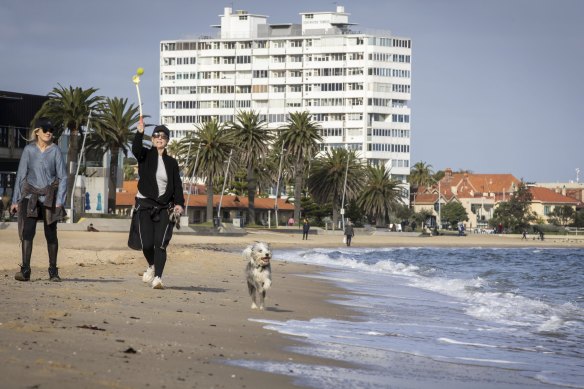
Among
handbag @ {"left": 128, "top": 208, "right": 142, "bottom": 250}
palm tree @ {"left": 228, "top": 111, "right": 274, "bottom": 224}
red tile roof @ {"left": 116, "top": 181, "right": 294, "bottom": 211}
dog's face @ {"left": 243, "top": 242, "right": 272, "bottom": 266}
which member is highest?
palm tree @ {"left": 228, "top": 111, "right": 274, "bottom": 224}

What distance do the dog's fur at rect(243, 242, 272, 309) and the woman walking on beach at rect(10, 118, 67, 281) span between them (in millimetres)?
2326

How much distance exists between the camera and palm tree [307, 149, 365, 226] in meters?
110

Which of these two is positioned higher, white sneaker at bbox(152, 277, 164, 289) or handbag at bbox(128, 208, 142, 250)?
handbag at bbox(128, 208, 142, 250)

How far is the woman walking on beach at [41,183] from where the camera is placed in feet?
41.5

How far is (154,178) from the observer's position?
12.5m

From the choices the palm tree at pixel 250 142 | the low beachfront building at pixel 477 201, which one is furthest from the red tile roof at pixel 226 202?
the low beachfront building at pixel 477 201

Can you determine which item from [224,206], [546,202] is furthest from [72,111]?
[546,202]

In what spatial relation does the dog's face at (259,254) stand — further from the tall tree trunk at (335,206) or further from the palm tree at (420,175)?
the palm tree at (420,175)

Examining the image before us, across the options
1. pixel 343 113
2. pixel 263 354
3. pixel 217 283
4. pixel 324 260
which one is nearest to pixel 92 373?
pixel 263 354

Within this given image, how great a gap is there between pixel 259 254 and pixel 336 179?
98028 millimetres

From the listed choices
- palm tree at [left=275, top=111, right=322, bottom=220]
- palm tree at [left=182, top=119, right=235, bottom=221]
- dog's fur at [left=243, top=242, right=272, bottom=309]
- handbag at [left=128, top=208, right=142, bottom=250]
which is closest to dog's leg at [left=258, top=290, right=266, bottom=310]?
dog's fur at [left=243, top=242, right=272, bottom=309]

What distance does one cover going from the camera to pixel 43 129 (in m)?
12.7

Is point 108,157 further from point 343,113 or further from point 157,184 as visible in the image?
point 343,113

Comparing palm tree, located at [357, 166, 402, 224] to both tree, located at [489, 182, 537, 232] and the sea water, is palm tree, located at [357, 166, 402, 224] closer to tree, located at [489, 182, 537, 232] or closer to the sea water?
tree, located at [489, 182, 537, 232]
